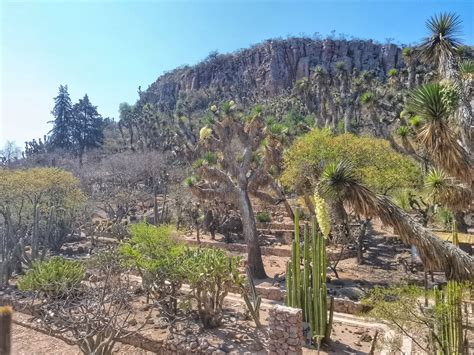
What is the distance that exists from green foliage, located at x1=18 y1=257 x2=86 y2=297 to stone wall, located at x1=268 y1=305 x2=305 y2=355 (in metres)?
6.09

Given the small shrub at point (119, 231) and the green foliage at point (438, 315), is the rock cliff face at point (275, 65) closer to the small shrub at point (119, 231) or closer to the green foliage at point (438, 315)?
the small shrub at point (119, 231)

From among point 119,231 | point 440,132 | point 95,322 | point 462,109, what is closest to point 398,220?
point 440,132

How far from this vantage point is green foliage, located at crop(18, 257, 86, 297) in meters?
11.0

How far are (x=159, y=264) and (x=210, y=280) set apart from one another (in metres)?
1.50

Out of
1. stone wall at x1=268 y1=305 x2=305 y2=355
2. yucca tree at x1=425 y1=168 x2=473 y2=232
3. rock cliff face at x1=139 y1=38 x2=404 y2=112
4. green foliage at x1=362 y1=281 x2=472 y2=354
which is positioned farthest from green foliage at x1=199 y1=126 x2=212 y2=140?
rock cliff face at x1=139 y1=38 x2=404 y2=112

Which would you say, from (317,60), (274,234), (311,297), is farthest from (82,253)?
(317,60)

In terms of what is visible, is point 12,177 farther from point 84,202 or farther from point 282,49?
point 282,49

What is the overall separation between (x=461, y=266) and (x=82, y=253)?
20.5 metres

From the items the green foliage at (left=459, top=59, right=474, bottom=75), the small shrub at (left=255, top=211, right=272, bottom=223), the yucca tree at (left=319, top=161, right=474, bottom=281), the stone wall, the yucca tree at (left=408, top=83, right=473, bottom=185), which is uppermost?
the green foliage at (left=459, top=59, right=474, bottom=75)

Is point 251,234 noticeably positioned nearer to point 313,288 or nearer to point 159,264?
point 159,264

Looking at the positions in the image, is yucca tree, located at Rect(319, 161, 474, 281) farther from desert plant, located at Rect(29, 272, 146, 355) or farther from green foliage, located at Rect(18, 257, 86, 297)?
green foliage, located at Rect(18, 257, 86, 297)

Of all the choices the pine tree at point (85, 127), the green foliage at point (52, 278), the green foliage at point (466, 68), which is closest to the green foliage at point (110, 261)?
the green foliage at point (52, 278)

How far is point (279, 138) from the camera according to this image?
1638 cm

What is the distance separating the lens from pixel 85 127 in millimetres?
51156
